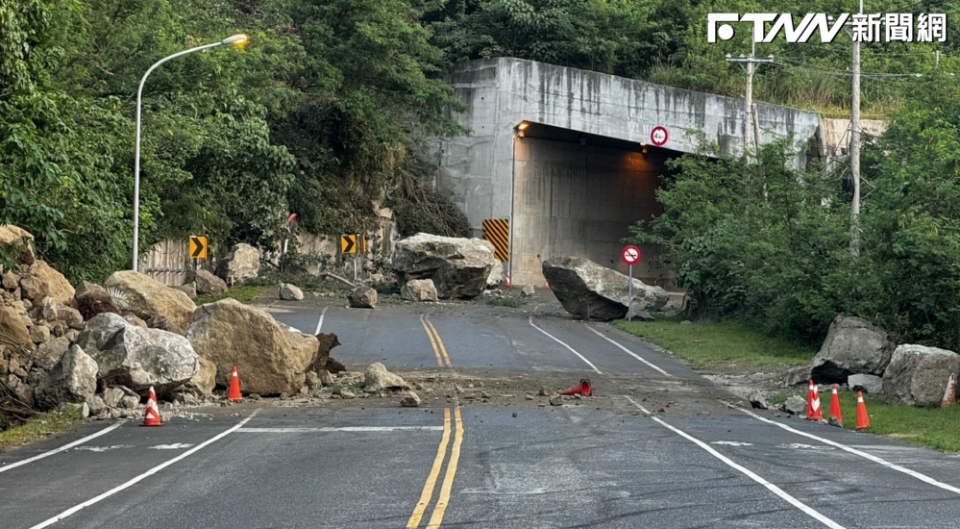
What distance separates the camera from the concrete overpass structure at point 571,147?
56688 mm

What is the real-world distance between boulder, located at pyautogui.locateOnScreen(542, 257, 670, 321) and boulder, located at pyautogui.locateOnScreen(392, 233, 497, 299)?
203 inches

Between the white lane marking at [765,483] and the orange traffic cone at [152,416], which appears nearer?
the white lane marking at [765,483]

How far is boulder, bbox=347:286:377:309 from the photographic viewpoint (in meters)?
44.0

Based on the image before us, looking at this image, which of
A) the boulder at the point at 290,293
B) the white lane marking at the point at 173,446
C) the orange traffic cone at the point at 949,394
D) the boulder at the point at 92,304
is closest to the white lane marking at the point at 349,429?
the white lane marking at the point at 173,446

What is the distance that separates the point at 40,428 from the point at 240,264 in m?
33.5

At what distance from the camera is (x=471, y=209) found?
59562mm

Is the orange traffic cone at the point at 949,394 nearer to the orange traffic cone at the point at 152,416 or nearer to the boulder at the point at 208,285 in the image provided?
the orange traffic cone at the point at 152,416

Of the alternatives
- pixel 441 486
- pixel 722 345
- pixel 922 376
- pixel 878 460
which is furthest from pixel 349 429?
pixel 722 345

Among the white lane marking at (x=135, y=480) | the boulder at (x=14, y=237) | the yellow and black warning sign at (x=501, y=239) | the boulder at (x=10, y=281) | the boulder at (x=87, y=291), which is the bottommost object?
the white lane marking at (x=135, y=480)

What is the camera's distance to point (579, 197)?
199ft

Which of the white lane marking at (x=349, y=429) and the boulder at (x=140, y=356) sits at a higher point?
the boulder at (x=140, y=356)

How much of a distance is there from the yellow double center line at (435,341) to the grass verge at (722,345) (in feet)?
22.7

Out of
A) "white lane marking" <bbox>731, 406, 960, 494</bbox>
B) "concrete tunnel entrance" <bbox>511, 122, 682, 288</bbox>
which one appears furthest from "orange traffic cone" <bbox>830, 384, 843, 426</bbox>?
"concrete tunnel entrance" <bbox>511, 122, 682, 288</bbox>
